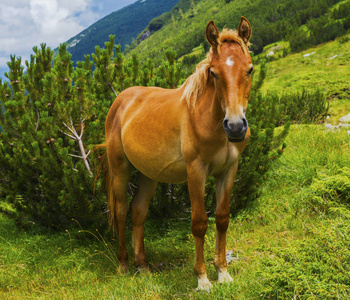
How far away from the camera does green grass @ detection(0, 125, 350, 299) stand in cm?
220

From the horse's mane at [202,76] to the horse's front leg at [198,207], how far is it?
1.89 ft

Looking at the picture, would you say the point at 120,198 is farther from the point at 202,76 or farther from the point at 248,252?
the point at 202,76

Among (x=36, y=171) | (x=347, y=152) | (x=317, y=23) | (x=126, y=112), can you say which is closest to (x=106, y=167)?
(x=126, y=112)

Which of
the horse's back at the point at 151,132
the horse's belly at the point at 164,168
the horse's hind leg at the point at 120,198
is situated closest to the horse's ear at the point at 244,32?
the horse's back at the point at 151,132

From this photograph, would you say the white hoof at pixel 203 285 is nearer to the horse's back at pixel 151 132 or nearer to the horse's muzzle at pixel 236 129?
the horse's back at pixel 151 132

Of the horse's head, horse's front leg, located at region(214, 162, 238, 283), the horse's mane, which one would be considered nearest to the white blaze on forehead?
the horse's head

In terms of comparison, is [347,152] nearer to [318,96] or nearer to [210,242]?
[210,242]

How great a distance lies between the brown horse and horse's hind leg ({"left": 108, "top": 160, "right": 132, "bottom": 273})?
13 millimetres

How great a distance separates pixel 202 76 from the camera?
2607mm

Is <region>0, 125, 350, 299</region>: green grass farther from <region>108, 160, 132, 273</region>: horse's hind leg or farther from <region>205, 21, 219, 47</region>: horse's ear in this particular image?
<region>205, 21, 219, 47</region>: horse's ear

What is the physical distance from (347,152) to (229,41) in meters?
3.62

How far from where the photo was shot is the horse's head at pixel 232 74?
6.82 ft

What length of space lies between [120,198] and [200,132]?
1.73m

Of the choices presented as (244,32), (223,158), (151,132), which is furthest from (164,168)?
(244,32)
